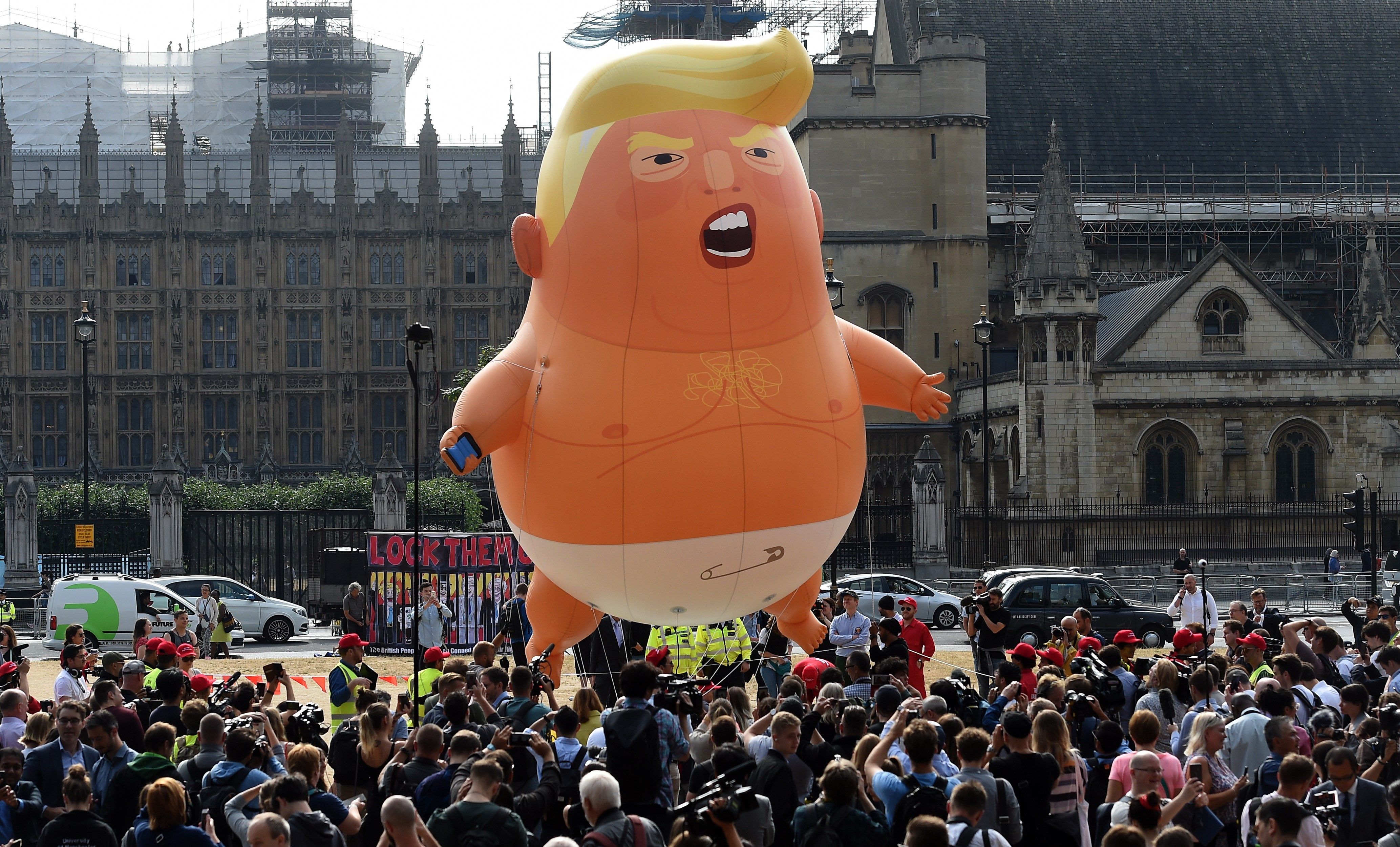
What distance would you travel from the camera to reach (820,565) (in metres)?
11.6

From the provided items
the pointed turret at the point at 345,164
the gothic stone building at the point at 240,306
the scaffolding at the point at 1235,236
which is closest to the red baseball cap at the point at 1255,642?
the scaffolding at the point at 1235,236

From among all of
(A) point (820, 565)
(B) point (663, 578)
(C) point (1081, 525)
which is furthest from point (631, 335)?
(C) point (1081, 525)

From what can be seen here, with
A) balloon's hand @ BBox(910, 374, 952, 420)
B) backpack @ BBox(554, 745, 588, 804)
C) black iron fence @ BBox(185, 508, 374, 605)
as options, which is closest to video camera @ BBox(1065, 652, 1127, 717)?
balloon's hand @ BBox(910, 374, 952, 420)

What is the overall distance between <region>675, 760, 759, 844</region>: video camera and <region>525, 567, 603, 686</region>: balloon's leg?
5063 mm

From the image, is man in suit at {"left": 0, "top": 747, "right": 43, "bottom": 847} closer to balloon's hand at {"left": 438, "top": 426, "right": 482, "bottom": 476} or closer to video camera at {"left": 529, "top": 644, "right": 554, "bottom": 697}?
video camera at {"left": 529, "top": 644, "right": 554, "bottom": 697}

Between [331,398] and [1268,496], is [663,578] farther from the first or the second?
[331,398]

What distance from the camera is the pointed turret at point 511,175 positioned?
6438 cm

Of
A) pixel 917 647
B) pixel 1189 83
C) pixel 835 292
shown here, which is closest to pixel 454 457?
pixel 917 647

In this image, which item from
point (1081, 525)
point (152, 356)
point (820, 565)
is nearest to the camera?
point (820, 565)

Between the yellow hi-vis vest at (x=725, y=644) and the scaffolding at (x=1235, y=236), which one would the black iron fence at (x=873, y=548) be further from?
the yellow hi-vis vest at (x=725, y=644)

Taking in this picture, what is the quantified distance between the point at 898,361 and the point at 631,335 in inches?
94.5

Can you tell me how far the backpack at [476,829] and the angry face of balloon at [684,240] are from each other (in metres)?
4.46

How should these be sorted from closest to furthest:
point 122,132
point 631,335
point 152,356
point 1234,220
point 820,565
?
point 631,335 < point 820,565 < point 1234,220 < point 152,356 < point 122,132

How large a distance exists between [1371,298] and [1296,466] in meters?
6.65
